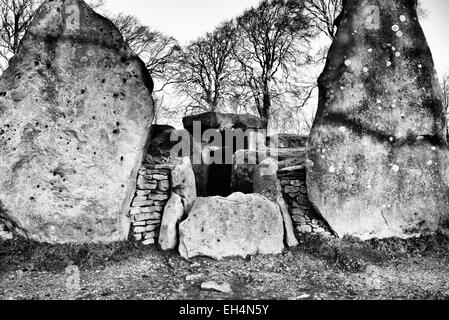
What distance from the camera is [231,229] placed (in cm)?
464

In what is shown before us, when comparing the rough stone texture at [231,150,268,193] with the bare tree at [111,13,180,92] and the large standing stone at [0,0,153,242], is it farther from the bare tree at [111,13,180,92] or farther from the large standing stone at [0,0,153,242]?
the bare tree at [111,13,180,92]

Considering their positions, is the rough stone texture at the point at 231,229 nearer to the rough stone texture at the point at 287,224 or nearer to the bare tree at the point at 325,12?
the rough stone texture at the point at 287,224

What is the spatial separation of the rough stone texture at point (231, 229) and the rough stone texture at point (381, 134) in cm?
91

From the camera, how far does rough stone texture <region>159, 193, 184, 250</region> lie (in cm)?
478

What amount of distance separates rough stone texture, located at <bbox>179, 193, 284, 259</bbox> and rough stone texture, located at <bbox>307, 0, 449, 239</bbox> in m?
0.91

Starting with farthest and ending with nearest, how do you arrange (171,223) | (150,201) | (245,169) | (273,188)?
1. (245,169)
2. (273,188)
3. (150,201)
4. (171,223)

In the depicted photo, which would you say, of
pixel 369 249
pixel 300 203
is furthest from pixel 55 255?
pixel 369 249

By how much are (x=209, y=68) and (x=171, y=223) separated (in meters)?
14.1

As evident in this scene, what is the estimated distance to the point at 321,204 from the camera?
16.3ft

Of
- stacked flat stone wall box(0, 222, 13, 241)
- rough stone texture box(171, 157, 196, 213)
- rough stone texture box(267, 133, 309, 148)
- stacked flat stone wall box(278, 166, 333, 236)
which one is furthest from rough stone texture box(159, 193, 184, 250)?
rough stone texture box(267, 133, 309, 148)

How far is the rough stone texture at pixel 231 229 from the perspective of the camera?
455 centimetres

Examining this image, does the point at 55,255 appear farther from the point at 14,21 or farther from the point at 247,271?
the point at 14,21

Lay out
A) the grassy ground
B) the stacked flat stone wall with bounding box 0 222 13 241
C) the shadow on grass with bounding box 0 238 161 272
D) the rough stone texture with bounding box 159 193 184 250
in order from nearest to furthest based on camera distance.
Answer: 1. the grassy ground
2. the shadow on grass with bounding box 0 238 161 272
3. the stacked flat stone wall with bounding box 0 222 13 241
4. the rough stone texture with bounding box 159 193 184 250

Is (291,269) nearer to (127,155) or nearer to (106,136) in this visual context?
(127,155)
